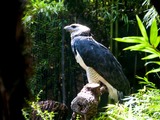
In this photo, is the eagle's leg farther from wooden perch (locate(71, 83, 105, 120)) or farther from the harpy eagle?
wooden perch (locate(71, 83, 105, 120))

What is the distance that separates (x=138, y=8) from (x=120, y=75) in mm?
1343

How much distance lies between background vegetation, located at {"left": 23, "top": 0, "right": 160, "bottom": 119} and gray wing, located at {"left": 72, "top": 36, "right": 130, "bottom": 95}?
28.4 inches

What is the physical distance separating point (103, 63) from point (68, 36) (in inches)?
50.3

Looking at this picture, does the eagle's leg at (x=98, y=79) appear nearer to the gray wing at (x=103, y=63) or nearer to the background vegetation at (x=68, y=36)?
the gray wing at (x=103, y=63)

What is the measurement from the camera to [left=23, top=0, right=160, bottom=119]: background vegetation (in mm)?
3891

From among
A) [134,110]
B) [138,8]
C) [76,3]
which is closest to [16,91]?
[134,110]

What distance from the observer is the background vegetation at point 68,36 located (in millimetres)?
3891

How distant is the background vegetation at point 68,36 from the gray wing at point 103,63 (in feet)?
2.36

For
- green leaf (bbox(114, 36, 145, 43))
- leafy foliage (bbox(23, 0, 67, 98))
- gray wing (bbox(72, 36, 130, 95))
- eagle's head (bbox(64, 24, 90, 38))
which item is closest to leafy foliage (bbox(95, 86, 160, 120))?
gray wing (bbox(72, 36, 130, 95))

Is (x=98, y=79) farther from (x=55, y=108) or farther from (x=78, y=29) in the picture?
(x=55, y=108)

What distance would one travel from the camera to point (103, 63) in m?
3.13

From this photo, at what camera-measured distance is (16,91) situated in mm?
371

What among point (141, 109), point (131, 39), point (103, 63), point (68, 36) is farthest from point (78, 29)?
point (131, 39)

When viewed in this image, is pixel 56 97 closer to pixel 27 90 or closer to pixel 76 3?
pixel 76 3
